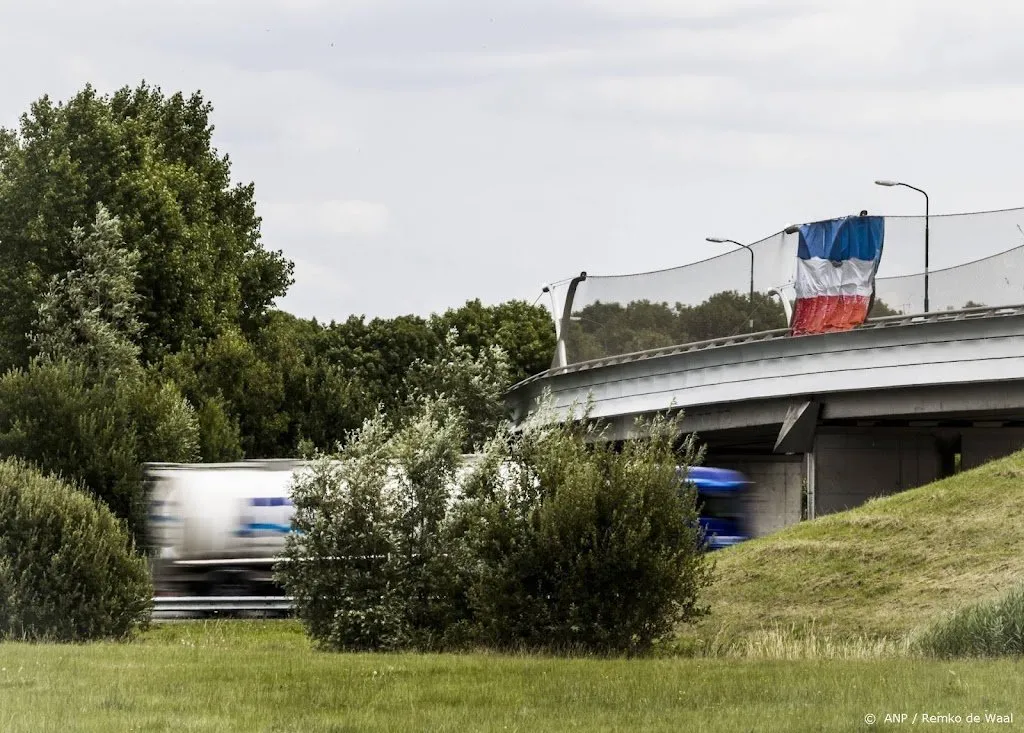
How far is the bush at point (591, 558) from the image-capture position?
21.2 m

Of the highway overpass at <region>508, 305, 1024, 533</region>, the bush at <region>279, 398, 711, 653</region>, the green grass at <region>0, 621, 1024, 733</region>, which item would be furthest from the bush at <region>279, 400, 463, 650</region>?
the highway overpass at <region>508, 305, 1024, 533</region>

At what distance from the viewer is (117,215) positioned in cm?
5809

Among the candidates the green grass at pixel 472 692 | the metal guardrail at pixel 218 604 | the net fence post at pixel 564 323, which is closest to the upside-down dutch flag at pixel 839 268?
the net fence post at pixel 564 323

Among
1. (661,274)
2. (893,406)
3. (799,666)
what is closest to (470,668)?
(799,666)

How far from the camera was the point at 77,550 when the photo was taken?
77.8ft

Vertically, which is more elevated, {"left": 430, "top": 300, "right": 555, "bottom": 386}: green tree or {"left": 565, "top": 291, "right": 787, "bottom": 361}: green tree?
{"left": 430, "top": 300, "right": 555, "bottom": 386}: green tree

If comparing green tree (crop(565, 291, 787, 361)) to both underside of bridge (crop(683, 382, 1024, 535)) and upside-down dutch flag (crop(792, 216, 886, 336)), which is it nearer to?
upside-down dutch flag (crop(792, 216, 886, 336))

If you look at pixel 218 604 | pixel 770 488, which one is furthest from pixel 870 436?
pixel 218 604

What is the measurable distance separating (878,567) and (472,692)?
1833cm

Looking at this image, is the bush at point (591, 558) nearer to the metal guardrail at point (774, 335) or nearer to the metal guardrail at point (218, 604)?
the metal guardrail at point (218, 604)

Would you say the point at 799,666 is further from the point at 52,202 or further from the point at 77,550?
the point at 52,202

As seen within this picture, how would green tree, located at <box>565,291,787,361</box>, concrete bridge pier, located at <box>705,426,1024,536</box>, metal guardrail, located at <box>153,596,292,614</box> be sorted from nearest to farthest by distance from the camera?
metal guardrail, located at <box>153,596,292,614</box>
concrete bridge pier, located at <box>705,426,1024,536</box>
green tree, located at <box>565,291,787,361</box>

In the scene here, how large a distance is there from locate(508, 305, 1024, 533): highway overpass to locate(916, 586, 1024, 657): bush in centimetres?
2139

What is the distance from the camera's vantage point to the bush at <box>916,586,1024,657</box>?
18.8 meters
